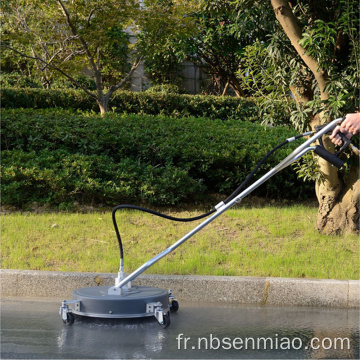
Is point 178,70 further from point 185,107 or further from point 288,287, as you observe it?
point 288,287

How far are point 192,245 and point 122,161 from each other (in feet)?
7.43

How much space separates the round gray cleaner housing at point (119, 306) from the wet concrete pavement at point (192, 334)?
122 mm

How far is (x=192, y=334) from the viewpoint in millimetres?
4039

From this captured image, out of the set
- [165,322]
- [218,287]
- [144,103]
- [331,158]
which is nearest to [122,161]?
[218,287]

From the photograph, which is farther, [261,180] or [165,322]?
[165,322]

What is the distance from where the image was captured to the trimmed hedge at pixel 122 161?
755cm

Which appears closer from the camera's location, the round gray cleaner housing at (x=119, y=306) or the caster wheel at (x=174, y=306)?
the round gray cleaner housing at (x=119, y=306)

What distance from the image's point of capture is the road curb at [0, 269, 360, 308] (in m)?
4.98

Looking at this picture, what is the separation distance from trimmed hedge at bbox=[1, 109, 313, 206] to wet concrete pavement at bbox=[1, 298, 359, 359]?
2819 mm

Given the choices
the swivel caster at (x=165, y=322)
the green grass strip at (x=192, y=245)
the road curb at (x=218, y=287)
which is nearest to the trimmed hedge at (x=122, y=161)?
the green grass strip at (x=192, y=245)

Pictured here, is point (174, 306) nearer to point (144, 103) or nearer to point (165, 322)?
point (165, 322)

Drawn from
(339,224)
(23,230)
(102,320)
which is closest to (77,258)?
(23,230)

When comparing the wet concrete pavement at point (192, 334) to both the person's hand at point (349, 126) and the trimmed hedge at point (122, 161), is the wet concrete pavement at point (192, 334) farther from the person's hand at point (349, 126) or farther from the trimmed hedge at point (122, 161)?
the trimmed hedge at point (122, 161)

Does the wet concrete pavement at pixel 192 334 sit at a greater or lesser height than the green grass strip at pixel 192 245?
lesser
